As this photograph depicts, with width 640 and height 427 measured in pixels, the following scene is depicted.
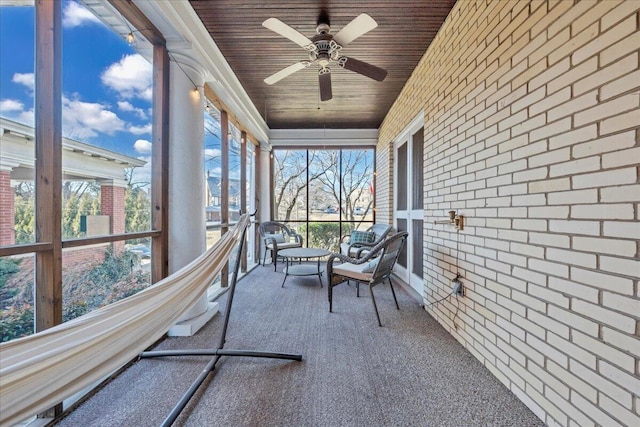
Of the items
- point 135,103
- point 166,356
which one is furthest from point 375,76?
point 166,356

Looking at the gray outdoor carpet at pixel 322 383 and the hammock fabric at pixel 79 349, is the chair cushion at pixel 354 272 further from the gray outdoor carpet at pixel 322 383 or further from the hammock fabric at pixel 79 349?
the hammock fabric at pixel 79 349

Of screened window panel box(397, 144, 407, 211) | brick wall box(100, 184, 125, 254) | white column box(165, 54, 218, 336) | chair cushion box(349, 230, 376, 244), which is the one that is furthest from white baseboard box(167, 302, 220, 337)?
screened window panel box(397, 144, 407, 211)

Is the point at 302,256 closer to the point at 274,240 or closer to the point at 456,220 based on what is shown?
the point at 274,240

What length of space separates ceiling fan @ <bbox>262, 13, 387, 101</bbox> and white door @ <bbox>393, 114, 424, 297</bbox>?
3.85ft

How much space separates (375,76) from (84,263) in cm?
304

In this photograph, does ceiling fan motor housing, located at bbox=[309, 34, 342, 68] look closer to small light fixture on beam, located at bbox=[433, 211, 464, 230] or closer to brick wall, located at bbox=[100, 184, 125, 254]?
small light fixture on beam, located at bbox=[433, 211, 464, 230]

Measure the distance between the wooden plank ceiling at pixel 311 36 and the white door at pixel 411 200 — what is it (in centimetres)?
78

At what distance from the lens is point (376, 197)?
6027 millimetres

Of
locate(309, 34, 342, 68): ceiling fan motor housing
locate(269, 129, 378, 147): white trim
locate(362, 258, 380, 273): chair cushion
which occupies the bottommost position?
locate(362, 258, 380, 273): chair cushion

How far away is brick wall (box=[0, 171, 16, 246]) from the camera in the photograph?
1.31 metres

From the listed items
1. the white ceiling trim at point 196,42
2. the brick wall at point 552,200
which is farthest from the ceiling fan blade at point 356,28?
the white ceiling trim at point 196,42

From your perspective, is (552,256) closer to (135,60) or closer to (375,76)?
(375,76)

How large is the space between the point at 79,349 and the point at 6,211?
951 mm

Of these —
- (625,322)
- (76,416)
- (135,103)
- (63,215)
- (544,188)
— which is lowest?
(76,416)
